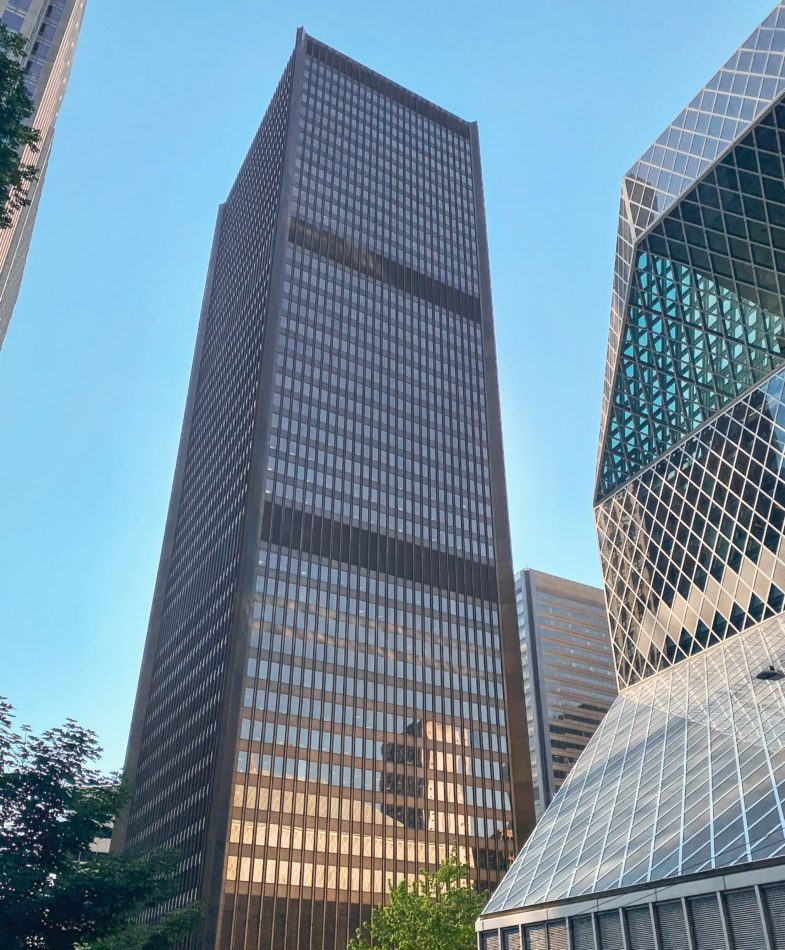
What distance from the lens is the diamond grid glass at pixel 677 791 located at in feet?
101

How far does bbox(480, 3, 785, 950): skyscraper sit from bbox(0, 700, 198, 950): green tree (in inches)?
696

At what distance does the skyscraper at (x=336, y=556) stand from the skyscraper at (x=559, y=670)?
51.7 metres

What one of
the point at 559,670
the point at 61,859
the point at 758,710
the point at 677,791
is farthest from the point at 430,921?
the point at 559,670

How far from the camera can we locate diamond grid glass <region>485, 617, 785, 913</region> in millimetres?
30922

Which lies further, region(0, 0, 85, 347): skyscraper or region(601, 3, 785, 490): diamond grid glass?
region(0, 0, 85, 347): skyscraper

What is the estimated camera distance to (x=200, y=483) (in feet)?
421

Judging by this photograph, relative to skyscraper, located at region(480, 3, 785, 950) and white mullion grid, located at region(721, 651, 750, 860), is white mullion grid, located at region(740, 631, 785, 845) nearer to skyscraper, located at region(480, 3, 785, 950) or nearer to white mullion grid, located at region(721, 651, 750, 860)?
skyscraper, located at region(480, 3, 785, 950)

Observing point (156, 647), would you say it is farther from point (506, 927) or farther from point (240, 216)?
point (506, 927)

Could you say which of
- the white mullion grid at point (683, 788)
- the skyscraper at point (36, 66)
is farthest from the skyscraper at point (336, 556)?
the white mullion grid at point (683, 788)

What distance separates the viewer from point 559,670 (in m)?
164

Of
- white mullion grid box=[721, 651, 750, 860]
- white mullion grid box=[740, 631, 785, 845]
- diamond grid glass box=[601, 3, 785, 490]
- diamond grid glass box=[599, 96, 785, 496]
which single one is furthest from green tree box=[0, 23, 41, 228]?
diamond grid glass box=[601, 3, 785, 490]

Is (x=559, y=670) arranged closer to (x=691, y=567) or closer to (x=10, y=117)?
(x=691, y=567)

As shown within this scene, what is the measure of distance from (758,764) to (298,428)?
8003cm

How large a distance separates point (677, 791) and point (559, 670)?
426 feet
